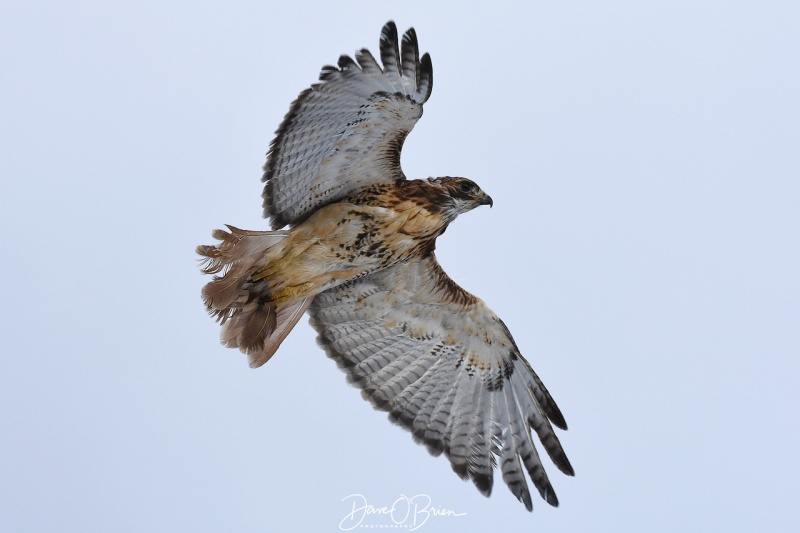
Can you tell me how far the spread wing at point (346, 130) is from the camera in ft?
23.5

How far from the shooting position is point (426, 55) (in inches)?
281

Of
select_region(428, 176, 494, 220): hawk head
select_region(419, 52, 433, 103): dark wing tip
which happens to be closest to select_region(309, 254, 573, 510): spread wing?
select_region(428, 176, 494, 220): hawk head

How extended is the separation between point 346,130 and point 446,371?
2769mm

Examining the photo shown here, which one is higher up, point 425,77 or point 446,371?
point 425,77

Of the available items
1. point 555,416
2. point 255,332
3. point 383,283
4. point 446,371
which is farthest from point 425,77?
point 555,416

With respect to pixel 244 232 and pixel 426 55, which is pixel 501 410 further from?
pixel 426 55

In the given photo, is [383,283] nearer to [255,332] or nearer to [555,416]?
[255,332]

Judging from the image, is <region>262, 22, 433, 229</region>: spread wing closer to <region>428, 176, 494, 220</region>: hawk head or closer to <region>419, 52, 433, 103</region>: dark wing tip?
<region>419, 52, 433, 103</region>: dark wing tip

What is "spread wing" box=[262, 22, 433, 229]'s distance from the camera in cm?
716

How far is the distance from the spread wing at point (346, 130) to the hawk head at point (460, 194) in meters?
0.40

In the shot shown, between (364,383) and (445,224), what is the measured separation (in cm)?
199

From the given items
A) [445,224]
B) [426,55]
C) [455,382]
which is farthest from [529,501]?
[426,55]

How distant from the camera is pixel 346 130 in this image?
25.0 ft

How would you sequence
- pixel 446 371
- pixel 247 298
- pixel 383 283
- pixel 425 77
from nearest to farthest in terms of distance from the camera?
pixel 425 77, pixel 247 298, pixel 383 283, pixel 446 371
